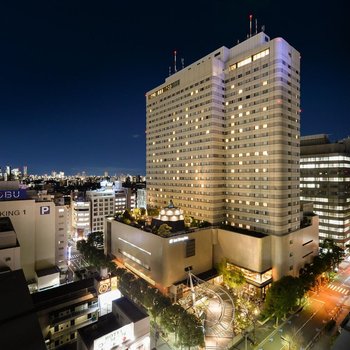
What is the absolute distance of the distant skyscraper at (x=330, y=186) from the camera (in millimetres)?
72875

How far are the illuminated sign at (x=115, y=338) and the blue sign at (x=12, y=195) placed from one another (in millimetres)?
40721

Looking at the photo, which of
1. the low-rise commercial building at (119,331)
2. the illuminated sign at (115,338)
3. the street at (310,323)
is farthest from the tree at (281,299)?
the illuminated sign at (115,338)

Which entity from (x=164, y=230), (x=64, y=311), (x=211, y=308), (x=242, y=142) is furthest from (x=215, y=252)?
(x=64, y=311)

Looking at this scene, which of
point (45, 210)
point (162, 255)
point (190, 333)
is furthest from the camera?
point (45, 210)

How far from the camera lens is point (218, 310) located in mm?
43375

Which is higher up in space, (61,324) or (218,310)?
(61,324)

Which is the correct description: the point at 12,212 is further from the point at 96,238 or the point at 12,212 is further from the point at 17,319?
the point at 17,319

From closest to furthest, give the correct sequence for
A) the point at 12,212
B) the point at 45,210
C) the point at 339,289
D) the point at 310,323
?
the point at 310,323 < the point at 12,212 < the point at 339,289 < the point at 45,210

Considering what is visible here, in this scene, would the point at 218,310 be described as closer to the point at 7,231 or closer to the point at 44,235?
the point at 7,231

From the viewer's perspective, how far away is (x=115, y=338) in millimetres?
25234

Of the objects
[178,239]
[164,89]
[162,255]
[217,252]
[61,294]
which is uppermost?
[164,89]

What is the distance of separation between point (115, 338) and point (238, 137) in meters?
50.0

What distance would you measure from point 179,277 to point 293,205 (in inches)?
1223

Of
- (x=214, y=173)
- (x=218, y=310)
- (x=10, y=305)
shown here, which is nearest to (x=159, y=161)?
(x=214, y=173)
